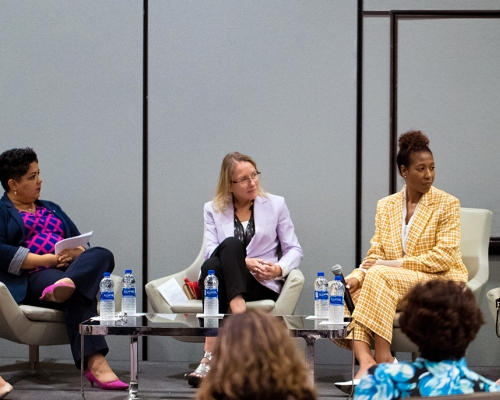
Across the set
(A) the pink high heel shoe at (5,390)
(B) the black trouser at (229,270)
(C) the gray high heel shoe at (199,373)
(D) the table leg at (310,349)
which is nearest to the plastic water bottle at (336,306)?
(D) the table leg at (310,349)

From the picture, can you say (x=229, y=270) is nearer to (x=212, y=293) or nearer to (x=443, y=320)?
(x=212, y=293)

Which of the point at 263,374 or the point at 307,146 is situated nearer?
the point at 263,374

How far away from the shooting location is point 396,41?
4930 millimetres

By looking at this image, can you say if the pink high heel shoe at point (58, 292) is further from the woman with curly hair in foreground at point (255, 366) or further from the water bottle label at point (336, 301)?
the woman with curly hair in foreground at point (255, 366)

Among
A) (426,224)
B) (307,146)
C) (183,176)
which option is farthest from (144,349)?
(426,224)

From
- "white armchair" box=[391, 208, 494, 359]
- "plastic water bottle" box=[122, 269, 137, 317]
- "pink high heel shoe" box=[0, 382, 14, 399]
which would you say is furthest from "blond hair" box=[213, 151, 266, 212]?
"pink high heel shoe" box=[0, 382, 14, 399]

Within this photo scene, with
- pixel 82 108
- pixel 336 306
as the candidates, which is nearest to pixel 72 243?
pixel 82 108

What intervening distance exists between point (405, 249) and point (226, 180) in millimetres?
1120

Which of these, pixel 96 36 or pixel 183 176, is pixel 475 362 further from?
pixel 96 36

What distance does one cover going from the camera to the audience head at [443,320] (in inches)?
66.4

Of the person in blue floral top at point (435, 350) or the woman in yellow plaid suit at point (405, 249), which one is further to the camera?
the woman in yellow plaid suit at point (405, 249)

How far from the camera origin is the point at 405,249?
431cm

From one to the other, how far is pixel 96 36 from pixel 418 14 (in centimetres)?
209

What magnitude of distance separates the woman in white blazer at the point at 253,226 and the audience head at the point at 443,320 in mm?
2587
